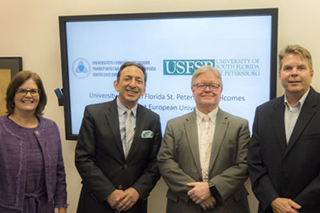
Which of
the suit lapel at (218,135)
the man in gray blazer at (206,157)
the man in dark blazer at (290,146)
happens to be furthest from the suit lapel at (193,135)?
the man in dark blazer at (290,146)

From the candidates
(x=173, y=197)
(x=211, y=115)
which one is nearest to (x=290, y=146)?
(x=211, y=115)

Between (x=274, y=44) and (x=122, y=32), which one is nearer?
(x=274, y=44)

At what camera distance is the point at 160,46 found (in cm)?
297

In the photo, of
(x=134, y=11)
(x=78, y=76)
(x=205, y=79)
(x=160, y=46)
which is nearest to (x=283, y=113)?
(x=205, y=79)

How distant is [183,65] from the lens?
293 centimetres

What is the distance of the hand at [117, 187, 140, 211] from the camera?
2369 millimetres

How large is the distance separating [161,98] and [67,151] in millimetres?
1235

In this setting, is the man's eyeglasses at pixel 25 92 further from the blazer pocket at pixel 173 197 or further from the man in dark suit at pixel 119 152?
the blazer pocket at pixel 173 197

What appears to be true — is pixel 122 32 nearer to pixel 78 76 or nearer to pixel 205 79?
pixel 78 76

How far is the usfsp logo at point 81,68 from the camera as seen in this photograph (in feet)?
10.3

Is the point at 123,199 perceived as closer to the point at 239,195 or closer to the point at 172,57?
the point at 239,195

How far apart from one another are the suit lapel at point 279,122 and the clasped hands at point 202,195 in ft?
1.90

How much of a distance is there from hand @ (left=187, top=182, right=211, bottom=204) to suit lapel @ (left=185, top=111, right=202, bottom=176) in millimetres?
112

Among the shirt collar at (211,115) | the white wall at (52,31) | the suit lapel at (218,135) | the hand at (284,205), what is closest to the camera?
the hand at (284,205)
